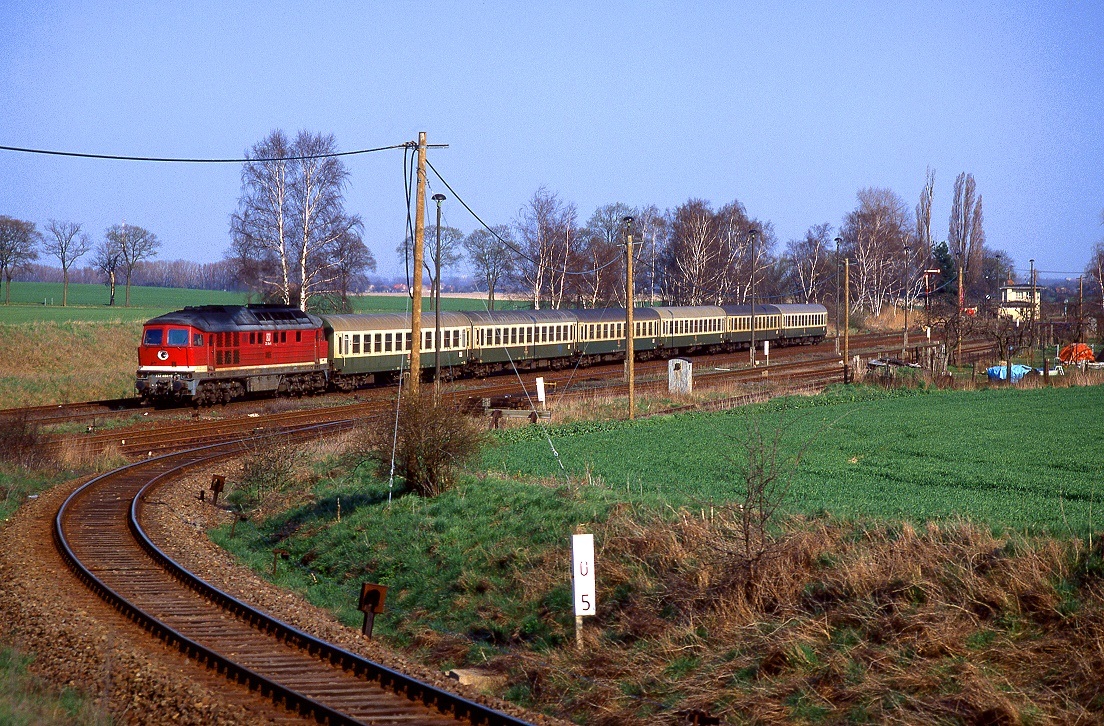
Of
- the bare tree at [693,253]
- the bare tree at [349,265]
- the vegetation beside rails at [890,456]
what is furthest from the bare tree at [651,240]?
the vegetation beside rails at [890,456]

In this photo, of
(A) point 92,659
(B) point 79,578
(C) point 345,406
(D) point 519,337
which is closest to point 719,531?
(A) point 92,659

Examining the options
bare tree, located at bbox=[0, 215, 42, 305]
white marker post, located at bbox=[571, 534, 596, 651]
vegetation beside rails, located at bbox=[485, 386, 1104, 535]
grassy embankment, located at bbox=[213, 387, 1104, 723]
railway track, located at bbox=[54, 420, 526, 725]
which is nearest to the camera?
grassy embankment, located at bbox=[213, 387, 1104, 723]

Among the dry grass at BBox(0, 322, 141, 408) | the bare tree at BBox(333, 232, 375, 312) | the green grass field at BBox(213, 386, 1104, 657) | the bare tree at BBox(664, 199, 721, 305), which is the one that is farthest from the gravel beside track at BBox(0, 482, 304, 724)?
the bare tree at BBox(664, 199, 721, 305)

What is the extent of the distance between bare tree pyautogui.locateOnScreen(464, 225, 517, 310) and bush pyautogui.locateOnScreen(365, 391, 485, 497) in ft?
245

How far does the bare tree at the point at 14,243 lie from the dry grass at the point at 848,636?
7752 centimetres

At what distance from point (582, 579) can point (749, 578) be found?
6.06 feet

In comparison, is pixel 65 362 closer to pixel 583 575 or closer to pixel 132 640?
pixel 132 640

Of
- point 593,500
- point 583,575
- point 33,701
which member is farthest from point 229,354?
point 33,701

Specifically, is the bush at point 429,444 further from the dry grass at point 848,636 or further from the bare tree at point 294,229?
the bare tree at point 294,229

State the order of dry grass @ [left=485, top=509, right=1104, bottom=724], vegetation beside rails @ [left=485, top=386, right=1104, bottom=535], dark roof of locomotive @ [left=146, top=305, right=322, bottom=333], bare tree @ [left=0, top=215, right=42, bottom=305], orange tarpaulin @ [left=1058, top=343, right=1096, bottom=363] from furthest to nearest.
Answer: bare tree @ [left=0, top=215, right=42, bottom=305]
orange tarpaulin @ [left=1058, top=343, right=1096, bottom=363]
dark roof of locomotive @ [left=146, top=305, right=322, bottom=333]
vegetation beside rails @ [left=485, top=386, right=1104, bottom=535]
dry grass @ [left=485, top=509, right=1104, bottom=724]

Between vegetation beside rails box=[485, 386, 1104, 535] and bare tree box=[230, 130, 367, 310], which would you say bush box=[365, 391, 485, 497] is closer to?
vegetation beside rails box=[485, 386, 1104, 535]

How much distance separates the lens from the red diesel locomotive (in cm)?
3459

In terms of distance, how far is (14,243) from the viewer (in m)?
79.2

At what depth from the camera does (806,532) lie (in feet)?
38.5
